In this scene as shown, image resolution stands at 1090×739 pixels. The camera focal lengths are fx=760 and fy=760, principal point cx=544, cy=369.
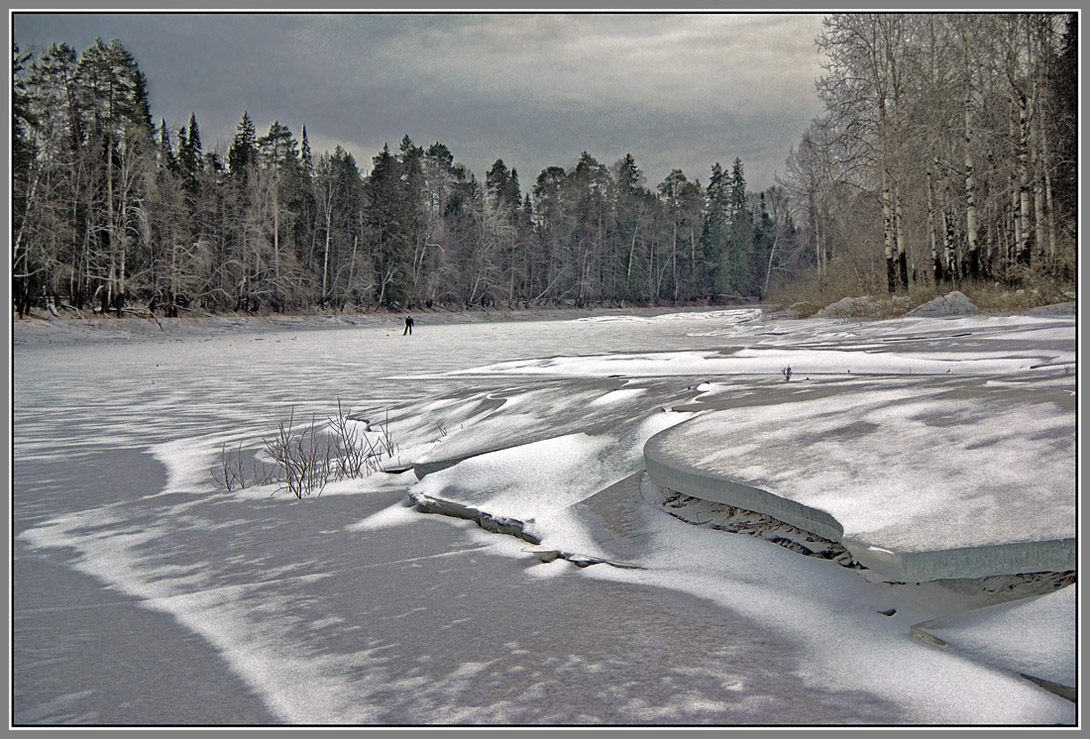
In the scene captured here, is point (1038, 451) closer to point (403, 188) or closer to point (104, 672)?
point (104, 672)

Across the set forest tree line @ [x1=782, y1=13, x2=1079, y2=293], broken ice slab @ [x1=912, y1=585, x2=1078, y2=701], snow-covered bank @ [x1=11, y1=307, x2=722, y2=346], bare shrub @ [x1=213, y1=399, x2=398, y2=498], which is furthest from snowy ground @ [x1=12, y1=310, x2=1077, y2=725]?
snow-covered bank @ [x1=11, y1=307, x2=722, y2=346]

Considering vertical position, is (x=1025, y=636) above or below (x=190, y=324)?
below

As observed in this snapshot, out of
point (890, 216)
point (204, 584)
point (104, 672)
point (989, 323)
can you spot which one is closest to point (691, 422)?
point (204, 584)

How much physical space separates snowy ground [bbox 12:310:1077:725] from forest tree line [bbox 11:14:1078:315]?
13.6 ft

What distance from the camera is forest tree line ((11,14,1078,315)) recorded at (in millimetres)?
16922

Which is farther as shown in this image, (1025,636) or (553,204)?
(553,204)

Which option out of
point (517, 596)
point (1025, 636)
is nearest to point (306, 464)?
point (517, 596)

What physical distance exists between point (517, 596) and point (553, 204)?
61.7m

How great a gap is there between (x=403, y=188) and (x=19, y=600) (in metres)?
49.6

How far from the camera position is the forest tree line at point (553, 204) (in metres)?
16.9

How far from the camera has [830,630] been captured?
76.6 inches

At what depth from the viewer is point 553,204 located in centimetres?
6231

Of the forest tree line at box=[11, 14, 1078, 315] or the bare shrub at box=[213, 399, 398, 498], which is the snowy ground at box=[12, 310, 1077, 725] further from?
the forest tree line at box=[11, 14, 1078, 315]

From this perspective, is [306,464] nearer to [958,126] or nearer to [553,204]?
[958,126]
